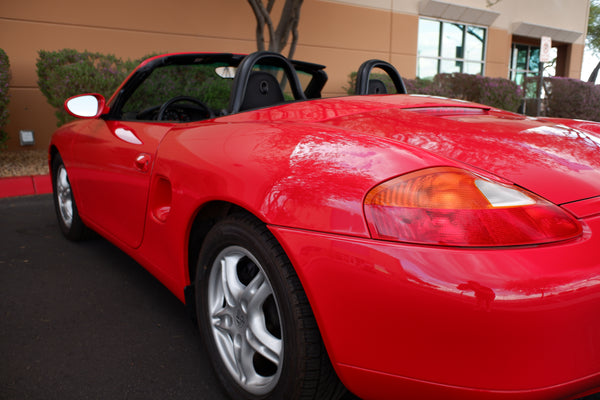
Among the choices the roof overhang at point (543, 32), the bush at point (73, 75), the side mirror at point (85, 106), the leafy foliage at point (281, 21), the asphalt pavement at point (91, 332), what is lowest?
the asphalt pavement at point (91, 332)

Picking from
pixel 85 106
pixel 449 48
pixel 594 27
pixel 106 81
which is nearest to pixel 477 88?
pixel 449 48

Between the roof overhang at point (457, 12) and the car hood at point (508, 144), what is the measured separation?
1195 cm

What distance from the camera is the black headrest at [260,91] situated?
2262mm

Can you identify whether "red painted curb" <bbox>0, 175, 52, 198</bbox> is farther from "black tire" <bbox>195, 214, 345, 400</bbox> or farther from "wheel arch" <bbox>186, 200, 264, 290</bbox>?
"black tire" <bbox>195, 214, 345, 400</bbox>

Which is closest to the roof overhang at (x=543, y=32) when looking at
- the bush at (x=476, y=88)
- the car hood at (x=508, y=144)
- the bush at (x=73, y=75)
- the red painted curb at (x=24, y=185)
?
the bush at (x=476, y=88)

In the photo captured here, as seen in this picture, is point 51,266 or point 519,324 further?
point 51,266

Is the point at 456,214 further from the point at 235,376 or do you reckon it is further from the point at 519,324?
the point at 235,376

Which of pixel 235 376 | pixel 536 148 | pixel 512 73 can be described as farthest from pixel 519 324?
pixel 512 73

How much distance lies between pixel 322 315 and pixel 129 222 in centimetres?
140

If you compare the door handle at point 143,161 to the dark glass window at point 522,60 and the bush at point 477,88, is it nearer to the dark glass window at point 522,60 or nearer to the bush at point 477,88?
the bush at point 477,88

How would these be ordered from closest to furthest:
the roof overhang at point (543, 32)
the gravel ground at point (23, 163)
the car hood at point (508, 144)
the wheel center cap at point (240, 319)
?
the car hood at point (508, 144)
the wheel center cap at point (240, 319)
the gravel ground at point (23, 163)
the roof overhang at point (543, 32)

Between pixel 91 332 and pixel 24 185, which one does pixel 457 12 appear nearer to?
pixel 24 185

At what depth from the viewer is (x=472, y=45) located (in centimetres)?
1420

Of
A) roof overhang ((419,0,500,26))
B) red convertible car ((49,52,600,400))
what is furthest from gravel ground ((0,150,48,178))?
roof overhang ((419,0,500,26))
